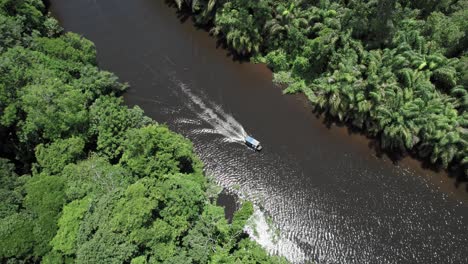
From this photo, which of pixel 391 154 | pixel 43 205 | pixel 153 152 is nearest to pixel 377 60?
pixel 391 154

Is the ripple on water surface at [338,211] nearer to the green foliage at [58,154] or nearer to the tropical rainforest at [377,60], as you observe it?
the tropical rainforest at [377,60]

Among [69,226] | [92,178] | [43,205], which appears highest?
[92,178]

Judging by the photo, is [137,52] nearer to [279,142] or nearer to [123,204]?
[279,142]

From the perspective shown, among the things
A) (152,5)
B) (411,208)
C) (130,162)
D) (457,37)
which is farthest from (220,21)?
(411,208)

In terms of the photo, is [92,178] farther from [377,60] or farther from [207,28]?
[377,60]

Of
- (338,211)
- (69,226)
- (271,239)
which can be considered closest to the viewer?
(69,226)

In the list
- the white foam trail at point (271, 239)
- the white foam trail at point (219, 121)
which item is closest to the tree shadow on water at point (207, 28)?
the white foam trail at point (219, 121)
